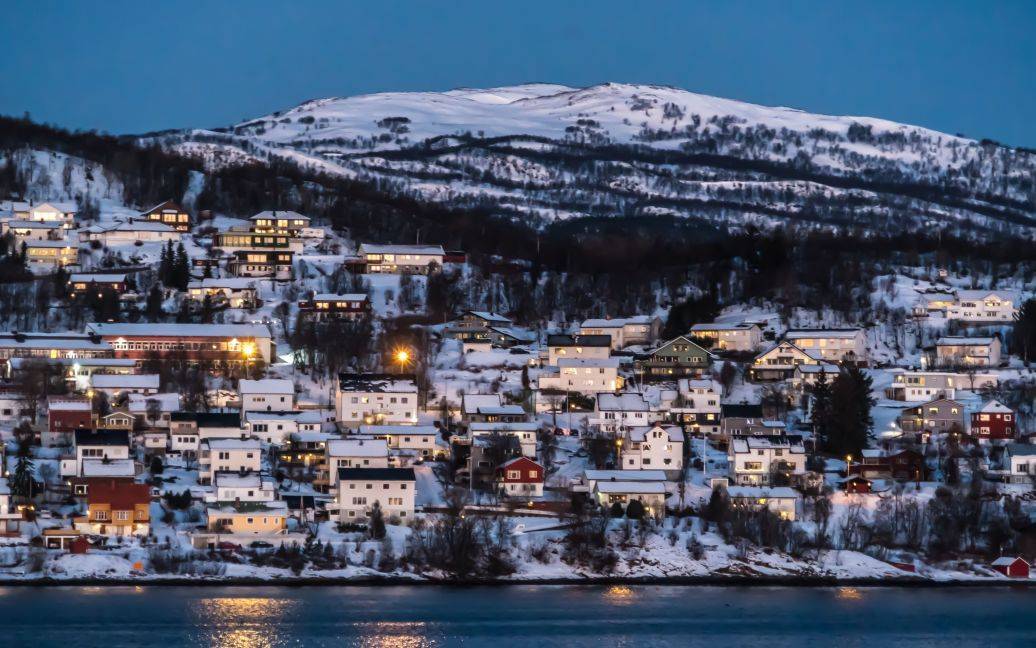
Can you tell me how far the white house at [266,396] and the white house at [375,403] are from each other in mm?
1324

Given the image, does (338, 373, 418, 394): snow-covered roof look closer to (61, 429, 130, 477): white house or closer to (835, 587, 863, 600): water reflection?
(61, 429, 130, 477): white house

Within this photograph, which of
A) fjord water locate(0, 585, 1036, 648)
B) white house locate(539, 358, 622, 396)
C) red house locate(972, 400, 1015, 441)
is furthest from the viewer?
white house locate(539, 358, 622, 396)

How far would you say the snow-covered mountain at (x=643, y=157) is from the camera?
360 feet

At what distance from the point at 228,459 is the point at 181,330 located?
13.5 meters

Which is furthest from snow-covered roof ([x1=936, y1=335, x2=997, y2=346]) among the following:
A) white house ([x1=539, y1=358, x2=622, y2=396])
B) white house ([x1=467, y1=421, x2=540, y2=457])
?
white house ([x1=467, y1=421, x2=540, y2=457])

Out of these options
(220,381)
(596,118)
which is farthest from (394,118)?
(220,381)

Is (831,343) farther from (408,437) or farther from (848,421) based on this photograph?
(408,437)

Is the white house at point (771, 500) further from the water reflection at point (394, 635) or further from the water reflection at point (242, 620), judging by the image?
the water reflection at point (242, 620)

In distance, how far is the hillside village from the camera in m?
38.0

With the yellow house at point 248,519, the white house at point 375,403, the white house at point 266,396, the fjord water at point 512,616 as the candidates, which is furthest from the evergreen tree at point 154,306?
the fjord water at point 512,616

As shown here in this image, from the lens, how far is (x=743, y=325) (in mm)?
58625

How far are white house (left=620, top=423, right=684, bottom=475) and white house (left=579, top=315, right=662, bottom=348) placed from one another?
1438cm

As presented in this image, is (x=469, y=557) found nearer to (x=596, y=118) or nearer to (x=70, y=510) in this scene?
(x=70, y=510)

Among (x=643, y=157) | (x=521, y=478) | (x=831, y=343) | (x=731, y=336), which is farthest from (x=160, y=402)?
(x=643, y=157)
